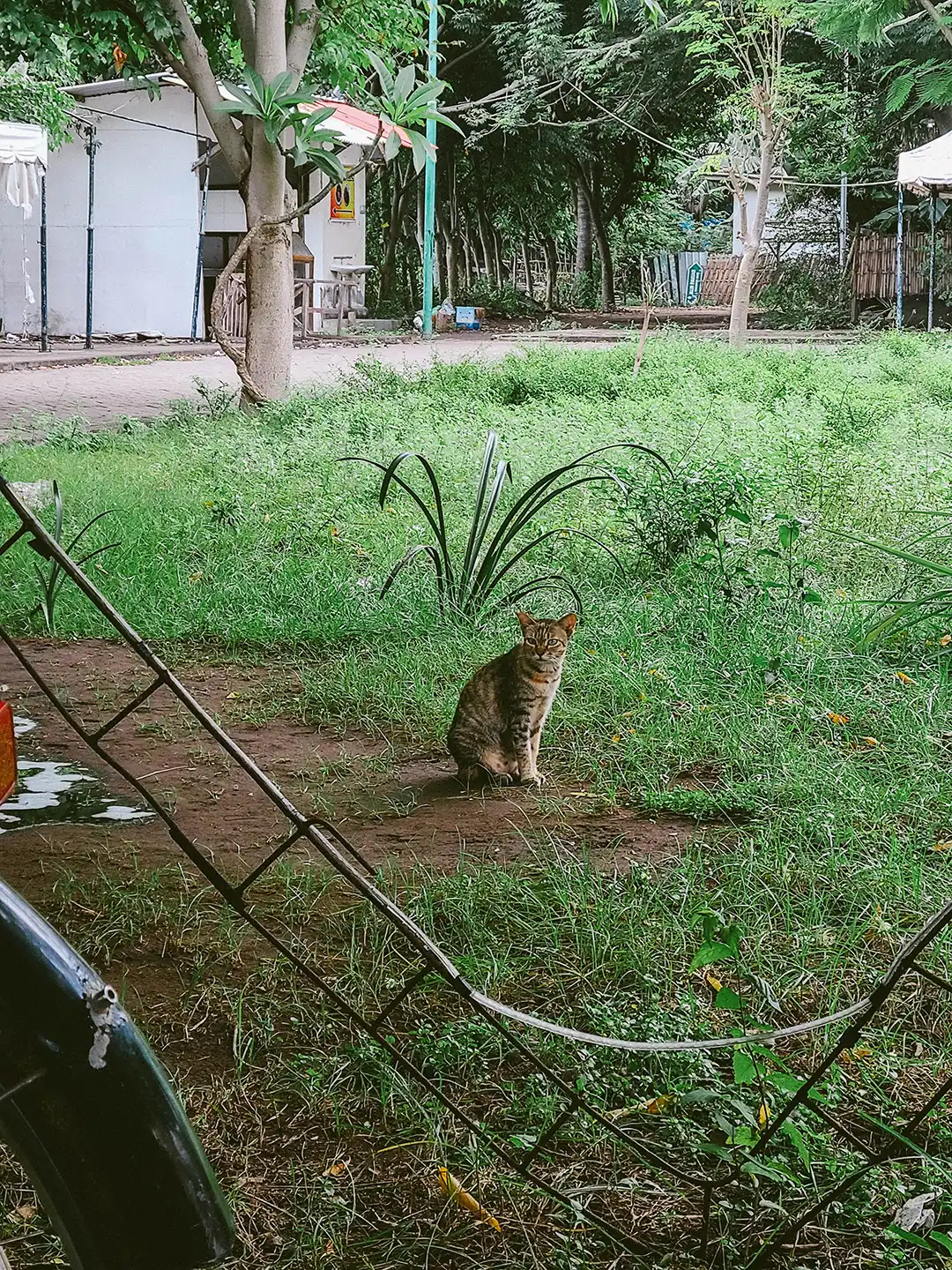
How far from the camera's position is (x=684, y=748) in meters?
4.43

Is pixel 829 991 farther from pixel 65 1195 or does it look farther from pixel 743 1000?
pixel 65 1195

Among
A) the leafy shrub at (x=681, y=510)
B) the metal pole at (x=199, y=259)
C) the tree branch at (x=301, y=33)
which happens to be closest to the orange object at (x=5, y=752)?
the leafy shrub at (x=681, y=510)

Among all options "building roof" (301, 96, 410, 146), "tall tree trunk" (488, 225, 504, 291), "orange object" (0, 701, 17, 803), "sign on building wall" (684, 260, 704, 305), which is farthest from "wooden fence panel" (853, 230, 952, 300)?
"orange object" (0, 701, 17, 803)

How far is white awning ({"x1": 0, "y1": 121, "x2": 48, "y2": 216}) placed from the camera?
1628cm

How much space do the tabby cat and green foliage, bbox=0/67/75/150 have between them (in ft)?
57.9

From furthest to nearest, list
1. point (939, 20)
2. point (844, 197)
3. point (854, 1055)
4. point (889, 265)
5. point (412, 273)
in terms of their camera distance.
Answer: point (412, 273) → point (844, 197) → point (889, 265) → point (939, 20) → point (854, 1055)

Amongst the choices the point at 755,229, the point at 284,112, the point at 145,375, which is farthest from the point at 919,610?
the point at 755,229

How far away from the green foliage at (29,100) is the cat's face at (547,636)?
693 inches

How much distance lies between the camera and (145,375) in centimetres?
1691

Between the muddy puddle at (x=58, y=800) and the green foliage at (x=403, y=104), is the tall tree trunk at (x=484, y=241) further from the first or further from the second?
the muddy puddle at (x=58, y=800)

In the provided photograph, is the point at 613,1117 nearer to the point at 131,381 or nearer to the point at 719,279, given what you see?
the point at 131,381

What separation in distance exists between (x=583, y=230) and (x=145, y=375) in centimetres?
1883

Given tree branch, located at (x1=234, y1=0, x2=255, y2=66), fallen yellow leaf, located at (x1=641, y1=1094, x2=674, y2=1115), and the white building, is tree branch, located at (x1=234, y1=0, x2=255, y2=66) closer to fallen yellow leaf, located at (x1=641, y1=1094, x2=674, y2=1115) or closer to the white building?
fallen yellow leaf, located at (x1=641, y1=1094, x2=674, y2=1115)

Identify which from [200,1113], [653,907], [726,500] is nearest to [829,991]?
[653,907]
